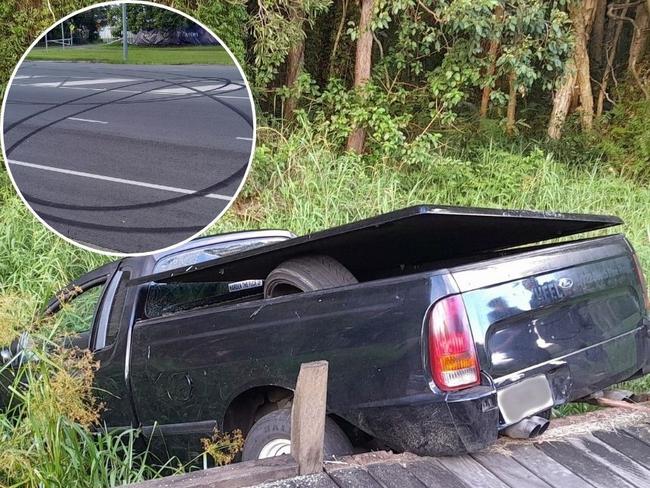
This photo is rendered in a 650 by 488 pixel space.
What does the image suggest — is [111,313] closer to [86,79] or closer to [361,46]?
[86,79]

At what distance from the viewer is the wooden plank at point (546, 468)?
2.38m

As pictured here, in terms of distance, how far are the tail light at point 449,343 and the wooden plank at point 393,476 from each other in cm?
35

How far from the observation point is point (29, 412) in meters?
2.94

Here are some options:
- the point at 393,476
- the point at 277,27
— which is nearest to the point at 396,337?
the point at 393,476

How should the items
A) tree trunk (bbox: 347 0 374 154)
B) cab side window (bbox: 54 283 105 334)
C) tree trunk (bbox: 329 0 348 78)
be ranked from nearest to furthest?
1. cab side window (bbox: 54 283 105 334)
2. tree trunk (bbox: 347 0 374 154)
3. tree trunk (bbox: 329 0 348 78)

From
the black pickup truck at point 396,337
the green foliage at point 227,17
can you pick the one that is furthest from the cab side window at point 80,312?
the green foliage at point 227,17

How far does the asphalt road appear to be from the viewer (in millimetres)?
1714

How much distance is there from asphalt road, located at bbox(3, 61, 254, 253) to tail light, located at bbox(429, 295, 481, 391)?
92 cm

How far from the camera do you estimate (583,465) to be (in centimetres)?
252

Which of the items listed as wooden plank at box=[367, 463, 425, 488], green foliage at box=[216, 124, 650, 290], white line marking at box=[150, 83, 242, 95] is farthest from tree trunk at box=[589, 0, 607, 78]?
white line marking at box=[150, 83, 242, 95]

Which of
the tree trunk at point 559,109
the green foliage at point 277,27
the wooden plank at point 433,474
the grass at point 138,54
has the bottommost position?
the wooden plank at point 433,474

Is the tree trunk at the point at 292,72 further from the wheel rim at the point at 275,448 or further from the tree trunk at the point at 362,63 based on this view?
the wheel rim at the point at 275,448

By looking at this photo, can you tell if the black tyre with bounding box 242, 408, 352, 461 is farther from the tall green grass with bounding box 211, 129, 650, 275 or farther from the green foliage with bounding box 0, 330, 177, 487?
the tall green grass with bounding box 211, 129, 650, 275

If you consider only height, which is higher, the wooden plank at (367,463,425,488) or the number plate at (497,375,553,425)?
the number plate at (497,375,553,425)
